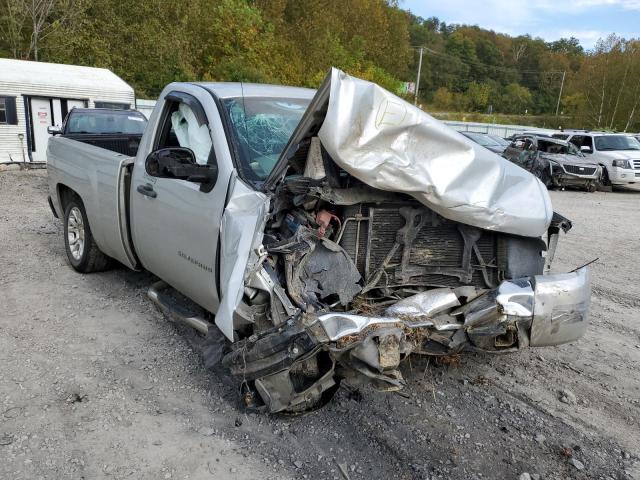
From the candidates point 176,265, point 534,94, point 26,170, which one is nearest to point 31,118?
point 26,170

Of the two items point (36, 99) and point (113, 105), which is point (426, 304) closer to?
Result: point (36, 99)

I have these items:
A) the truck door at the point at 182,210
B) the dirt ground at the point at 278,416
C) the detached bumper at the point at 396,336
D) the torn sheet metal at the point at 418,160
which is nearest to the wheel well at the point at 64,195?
the dirt ground at the point at 278,416

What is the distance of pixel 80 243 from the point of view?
5934 millimetres

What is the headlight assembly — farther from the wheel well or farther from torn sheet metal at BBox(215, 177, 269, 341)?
torn sheet metal at BBox(215, 177, 269, 341)

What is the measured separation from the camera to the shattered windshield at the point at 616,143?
725 inches

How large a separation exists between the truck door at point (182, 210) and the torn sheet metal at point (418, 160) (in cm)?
100

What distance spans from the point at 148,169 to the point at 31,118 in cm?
1494

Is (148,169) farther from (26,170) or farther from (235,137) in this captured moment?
(26,170)

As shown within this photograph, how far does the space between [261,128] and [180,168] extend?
2.63ft

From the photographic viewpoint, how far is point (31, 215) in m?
9.24

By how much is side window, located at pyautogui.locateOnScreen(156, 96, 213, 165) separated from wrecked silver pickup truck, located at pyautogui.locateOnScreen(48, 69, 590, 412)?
0.20 feet

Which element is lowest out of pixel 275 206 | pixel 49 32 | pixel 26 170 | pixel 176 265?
pixel 26 170

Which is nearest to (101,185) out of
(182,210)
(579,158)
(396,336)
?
(182,210)

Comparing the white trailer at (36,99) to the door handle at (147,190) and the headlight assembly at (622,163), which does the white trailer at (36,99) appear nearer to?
the door handle at (147,190)
